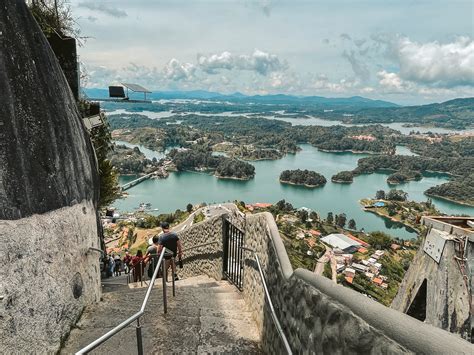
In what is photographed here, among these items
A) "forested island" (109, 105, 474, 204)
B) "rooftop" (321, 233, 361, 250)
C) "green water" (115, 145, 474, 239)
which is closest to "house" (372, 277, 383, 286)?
"rooftop" (321, 233, 361, 250)

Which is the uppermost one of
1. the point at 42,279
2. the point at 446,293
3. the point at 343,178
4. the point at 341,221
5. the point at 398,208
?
the point at 42,279

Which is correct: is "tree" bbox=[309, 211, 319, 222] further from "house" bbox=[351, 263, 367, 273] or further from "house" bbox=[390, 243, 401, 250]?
"house" bbox=[351, 263, 367, 273]

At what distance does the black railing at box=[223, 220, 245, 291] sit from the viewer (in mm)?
5801

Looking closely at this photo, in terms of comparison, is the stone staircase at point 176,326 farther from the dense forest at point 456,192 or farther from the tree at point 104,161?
the dense forest at point 456,192

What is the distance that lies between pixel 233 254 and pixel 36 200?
347 centimetres

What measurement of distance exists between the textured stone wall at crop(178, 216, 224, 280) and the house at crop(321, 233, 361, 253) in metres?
44.7

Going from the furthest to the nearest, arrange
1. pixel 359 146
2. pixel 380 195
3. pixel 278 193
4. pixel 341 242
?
pixel 359 146, pixel 278 193, pixel 380 195, pixel 341 242

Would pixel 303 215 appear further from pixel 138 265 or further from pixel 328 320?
pixel 328 320

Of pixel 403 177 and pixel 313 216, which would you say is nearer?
pixel 313 216

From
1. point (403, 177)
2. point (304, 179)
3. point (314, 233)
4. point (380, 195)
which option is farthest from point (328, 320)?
point (403, 177)

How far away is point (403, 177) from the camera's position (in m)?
103

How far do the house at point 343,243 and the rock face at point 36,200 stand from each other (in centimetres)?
4999

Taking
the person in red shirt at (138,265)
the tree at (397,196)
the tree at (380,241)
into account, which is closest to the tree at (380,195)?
the tree at (397,196)

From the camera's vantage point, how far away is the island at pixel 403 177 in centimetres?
10105
